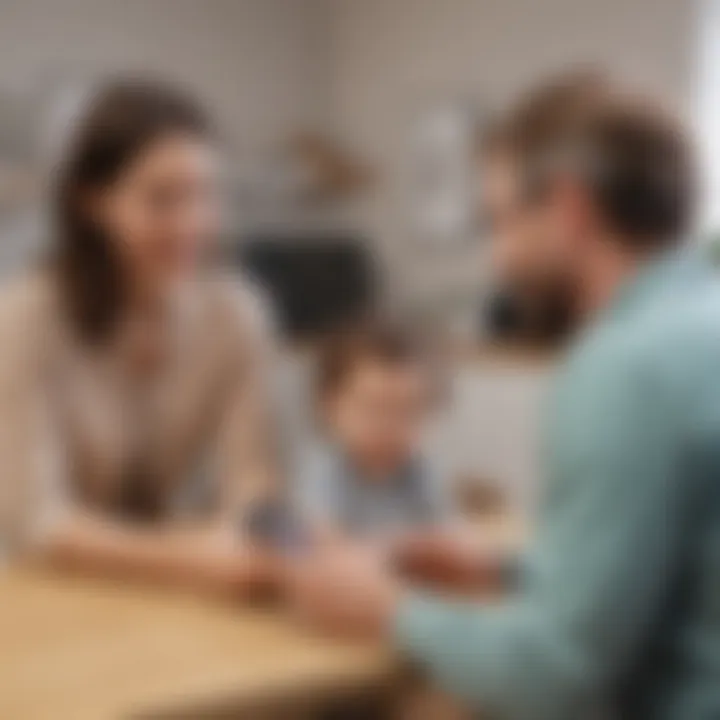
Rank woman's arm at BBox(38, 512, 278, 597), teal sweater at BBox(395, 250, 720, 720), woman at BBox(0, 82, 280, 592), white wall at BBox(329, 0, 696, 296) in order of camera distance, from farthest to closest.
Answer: white wall at BBox(329, 0, 696, 296), woman at BBox(0, 82, 280, 592), woman's arm at BBox(38, 512, 278, 597), teal sweater at BBox(395, 250, 720, 720)

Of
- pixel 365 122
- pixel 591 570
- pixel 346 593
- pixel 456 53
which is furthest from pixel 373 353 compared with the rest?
pixel 365 122

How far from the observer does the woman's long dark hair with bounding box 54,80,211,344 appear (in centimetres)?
128

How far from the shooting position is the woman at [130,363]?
127 cm

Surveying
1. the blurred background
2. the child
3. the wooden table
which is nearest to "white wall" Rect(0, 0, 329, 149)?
the blurred background

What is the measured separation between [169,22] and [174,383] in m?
0.93

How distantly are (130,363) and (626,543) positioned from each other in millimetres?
623

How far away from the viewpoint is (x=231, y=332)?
54.0 inches

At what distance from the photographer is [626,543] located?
83 centimetres

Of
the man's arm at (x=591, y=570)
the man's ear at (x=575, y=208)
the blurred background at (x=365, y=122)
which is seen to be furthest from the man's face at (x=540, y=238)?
the blurred background at (x=365, y=122)

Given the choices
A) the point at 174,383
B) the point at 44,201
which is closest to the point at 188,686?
the point at 174,383

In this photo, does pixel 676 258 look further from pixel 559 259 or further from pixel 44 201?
pixel 44 201

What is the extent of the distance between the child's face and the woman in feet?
0.29

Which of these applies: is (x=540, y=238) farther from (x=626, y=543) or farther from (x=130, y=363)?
(x=130, y=363)

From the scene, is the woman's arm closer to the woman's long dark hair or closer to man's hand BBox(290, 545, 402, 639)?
man's hand BBox(290, 545, 402, 639)
